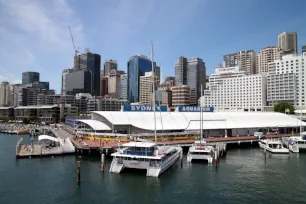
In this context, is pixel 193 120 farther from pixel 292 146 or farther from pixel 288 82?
pixel 288 82

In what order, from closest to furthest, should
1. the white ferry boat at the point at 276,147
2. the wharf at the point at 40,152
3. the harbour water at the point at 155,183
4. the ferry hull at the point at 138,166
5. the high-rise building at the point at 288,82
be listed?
the harbour water at the point at 155,183, the ferry hull at the point at 138,166, the wharf at the point at 40,152, the white ferry boat at the point at 276,147, the high-rise building at the point at 288,82

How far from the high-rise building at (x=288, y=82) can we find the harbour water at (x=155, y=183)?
137 m

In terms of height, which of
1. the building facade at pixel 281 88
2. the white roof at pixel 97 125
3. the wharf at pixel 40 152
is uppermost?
the building facade at pixel 281 88

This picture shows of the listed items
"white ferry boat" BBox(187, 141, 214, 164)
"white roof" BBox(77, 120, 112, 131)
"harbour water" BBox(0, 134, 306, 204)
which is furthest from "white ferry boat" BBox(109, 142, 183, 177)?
"white roof" BBox(77, 120, 112, 131)

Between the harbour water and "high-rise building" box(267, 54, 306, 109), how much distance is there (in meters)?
137

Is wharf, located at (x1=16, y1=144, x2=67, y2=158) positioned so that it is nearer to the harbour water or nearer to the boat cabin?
the harbour water

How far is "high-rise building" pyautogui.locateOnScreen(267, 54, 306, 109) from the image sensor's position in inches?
6909

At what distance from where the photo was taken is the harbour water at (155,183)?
113 ft

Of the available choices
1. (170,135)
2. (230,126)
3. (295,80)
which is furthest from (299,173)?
(295,80)

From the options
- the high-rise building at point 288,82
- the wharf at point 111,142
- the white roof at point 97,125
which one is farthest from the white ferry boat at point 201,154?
the high-rise building at point 288,82

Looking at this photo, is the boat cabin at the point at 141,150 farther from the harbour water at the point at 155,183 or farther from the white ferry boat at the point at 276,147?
the white ferry boat at the point at 276,147

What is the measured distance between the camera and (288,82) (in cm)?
17912

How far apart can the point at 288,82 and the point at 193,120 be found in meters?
123

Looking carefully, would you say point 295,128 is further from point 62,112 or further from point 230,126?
point 62,112
